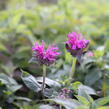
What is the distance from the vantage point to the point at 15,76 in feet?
4.79

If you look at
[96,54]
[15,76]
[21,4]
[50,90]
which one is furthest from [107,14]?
[50,90]

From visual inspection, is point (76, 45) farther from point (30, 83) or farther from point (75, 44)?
point (30, 83)

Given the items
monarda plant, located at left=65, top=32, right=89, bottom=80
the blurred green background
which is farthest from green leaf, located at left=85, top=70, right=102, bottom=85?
monarda plant, located at left=65, top=32, right=89, bottom=80

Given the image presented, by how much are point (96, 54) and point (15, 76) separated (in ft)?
1.40

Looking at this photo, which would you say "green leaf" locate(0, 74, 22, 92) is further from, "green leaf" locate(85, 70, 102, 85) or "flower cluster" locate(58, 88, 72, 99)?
"green leaf" locate(85, 70, 102, 85)

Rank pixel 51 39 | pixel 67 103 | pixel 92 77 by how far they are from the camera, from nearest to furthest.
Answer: pixel 67 103
pixel 92 77
pixel 51 39

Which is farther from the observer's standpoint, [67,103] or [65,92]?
[65,92]

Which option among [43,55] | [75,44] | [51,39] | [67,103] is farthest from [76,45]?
[51,39]

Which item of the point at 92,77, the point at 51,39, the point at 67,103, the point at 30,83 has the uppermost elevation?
the point at 51,39

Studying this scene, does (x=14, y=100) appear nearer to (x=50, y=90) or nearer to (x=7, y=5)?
(x=50, y=90)

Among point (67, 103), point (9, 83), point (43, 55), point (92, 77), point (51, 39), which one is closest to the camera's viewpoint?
point (67, 103)

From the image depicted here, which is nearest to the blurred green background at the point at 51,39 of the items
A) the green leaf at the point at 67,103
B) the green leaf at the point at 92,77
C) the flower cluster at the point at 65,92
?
the green leaf at the point at 92,77

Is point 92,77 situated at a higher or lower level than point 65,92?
higher

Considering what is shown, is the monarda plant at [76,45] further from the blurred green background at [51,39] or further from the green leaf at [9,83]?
the green leaf at [9,83]
